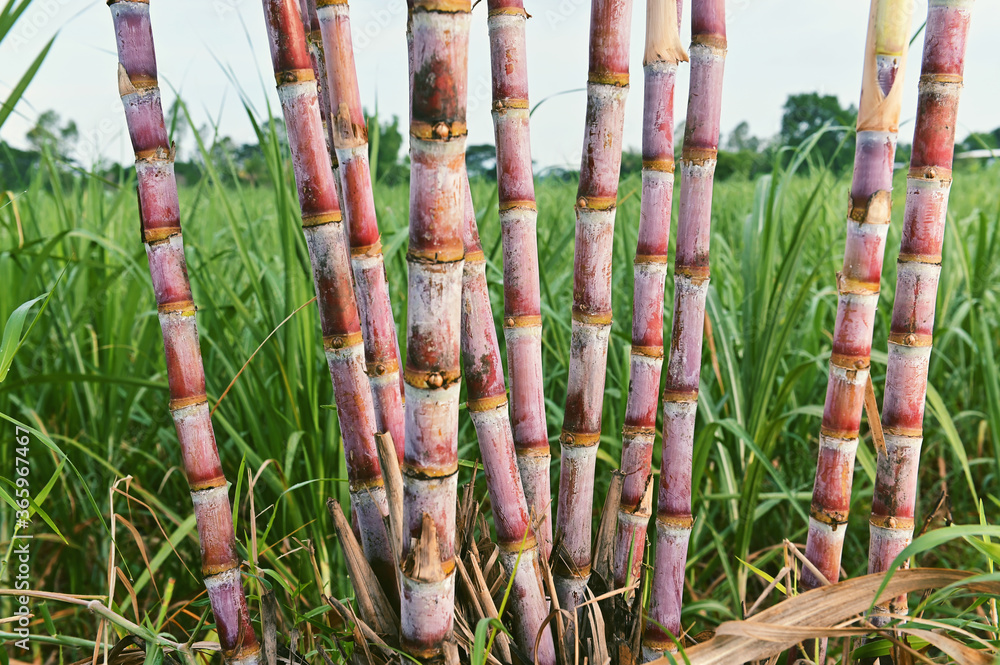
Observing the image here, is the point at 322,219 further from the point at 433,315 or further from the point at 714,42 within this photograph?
the point at 714,42

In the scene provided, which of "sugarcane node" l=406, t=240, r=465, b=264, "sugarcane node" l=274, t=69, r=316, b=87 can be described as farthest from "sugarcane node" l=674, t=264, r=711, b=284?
"sugarcane node" l=274, t=69, r=316, b=87

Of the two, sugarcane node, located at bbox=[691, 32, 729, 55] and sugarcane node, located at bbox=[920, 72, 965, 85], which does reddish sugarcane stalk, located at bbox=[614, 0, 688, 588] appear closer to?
sugarcane node, located at bbox=[691, 32, 729, 55]

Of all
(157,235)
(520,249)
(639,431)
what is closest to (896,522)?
(639,431)

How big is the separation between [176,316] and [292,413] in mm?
627

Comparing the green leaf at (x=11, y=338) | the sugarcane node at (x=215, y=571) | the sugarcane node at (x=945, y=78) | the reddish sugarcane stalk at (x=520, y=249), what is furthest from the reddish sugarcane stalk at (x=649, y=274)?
the green leaf at (x=11, y=338)

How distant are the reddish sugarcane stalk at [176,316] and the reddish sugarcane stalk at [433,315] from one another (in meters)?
0.24

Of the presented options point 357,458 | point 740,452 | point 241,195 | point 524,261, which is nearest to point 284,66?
point 524,261

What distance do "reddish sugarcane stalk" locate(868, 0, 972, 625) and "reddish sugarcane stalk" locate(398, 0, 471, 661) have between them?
1.56 feet

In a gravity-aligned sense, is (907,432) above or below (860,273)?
below

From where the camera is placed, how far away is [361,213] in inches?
25.3

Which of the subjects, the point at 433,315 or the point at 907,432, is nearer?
the point at 433,315

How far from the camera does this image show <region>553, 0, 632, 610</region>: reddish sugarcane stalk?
2.11 feet

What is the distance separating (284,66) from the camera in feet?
2.05

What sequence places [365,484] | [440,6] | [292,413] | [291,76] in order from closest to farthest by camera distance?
[440,6] < [291,76] < [365,484] < [292,413]
